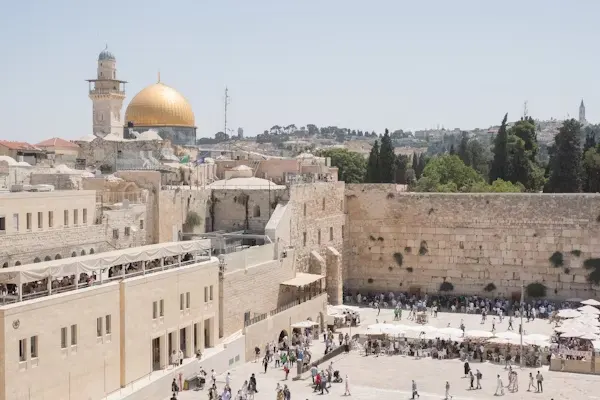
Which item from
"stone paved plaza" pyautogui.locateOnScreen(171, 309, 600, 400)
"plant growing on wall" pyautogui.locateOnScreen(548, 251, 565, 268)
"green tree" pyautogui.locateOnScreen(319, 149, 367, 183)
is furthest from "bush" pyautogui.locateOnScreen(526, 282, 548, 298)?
"green tree" pyautogui.locateOnScreen(319, 149, 367, 183)

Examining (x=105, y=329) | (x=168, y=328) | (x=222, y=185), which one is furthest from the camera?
(x=222, y=185)

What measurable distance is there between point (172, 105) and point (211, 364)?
24.6 m

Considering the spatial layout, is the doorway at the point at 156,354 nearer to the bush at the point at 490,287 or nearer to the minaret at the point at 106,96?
the bush at the point at 490,287

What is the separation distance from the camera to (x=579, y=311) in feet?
106

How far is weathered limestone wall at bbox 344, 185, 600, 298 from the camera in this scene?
3666 centimetres

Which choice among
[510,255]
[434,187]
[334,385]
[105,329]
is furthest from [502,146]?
[105,329]

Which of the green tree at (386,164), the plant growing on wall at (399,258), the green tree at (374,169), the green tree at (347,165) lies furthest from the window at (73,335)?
the green tree at (347,165)

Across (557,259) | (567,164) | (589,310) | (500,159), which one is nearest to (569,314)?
(589,310)

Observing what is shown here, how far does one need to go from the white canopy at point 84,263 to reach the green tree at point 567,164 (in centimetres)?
2516

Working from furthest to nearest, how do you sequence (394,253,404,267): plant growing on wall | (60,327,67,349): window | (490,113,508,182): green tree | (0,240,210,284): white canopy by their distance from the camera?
(490,113,508,182): green tree → (394,253,404,267): plant growing on wall → (60,327,67,349): window → (0,240,210,284): white canopy

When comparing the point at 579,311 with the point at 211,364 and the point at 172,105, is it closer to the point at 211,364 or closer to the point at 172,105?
the point at 211,364

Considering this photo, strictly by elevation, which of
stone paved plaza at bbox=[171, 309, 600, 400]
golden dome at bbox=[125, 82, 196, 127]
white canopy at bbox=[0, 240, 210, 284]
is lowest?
stone paved plaza at bbox=[171, 309, 600, 400]

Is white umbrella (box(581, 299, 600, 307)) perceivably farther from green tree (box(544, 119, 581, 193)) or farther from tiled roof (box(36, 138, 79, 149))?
tiled roof (box(36, 138, 79, 149))

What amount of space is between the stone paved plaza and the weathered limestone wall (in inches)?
409
